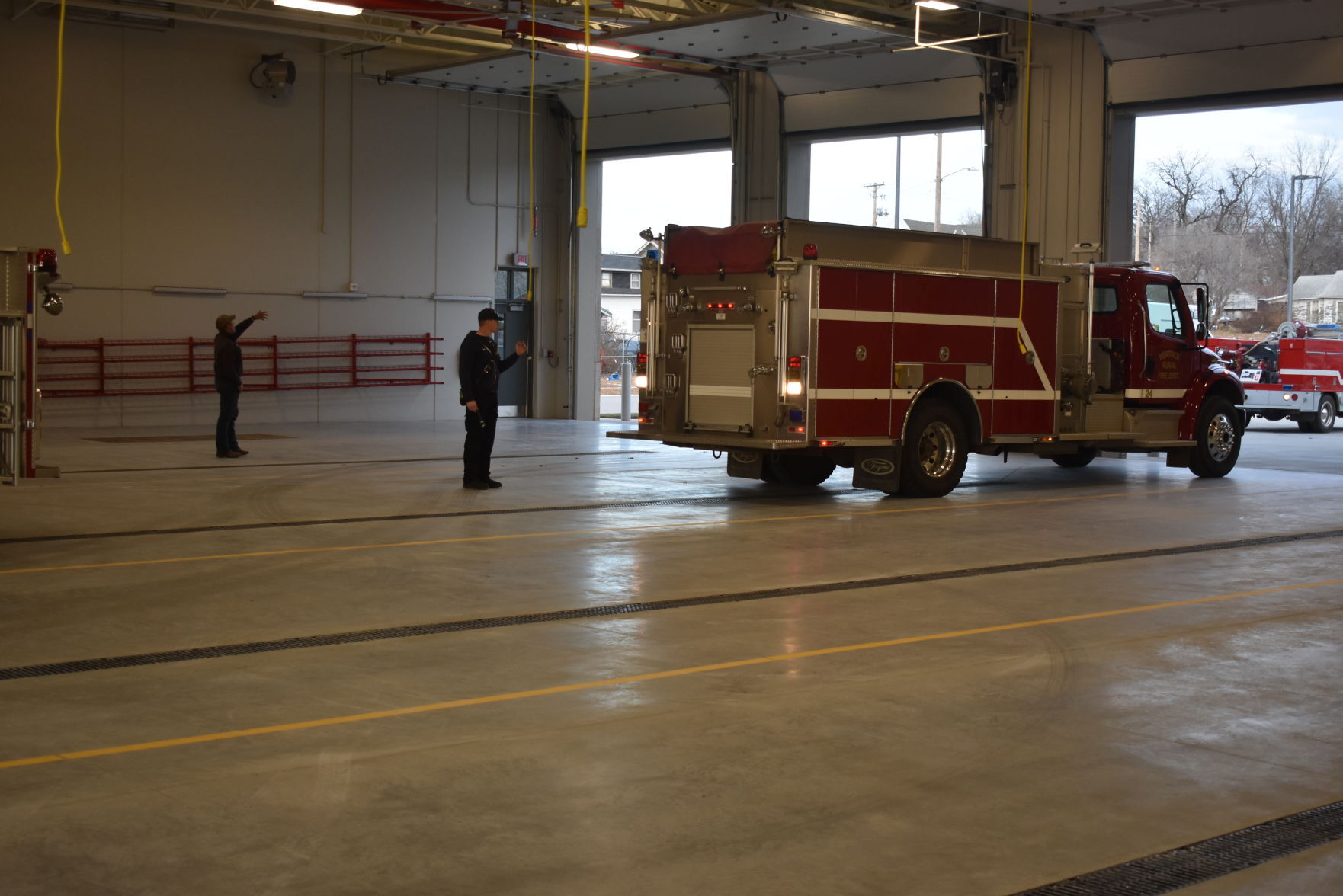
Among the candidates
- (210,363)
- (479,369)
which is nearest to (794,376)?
(479,369)

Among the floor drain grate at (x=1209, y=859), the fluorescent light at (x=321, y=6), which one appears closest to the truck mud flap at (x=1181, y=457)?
the fluorescent light at (x=321, y=6)

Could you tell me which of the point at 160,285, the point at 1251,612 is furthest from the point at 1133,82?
the point at 160,285

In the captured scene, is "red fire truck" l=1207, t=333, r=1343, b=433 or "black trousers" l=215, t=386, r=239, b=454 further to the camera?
"red fire truck" l=1207, t=333, r=1343, b=433

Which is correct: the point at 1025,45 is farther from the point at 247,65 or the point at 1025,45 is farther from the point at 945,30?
the point at 247,65

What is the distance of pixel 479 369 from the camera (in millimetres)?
14547

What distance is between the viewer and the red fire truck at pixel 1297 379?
30.7 metres

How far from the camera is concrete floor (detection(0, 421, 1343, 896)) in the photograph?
436 centimetres

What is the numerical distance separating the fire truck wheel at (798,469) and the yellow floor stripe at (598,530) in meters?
1.90

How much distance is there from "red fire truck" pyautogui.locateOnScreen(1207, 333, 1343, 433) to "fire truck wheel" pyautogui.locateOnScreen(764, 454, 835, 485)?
57.9ft

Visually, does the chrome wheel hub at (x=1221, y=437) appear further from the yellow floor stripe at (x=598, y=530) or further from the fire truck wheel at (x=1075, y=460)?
the fire truck wheel at (x=1075, y=460)

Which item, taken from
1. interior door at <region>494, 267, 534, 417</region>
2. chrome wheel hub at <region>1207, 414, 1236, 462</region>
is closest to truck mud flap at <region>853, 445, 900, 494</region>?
chrome wheel hub at <region>1207, 414, 1236, 462</region>

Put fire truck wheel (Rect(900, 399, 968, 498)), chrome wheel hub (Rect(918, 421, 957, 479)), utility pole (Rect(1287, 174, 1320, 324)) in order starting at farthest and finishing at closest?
utility pole (Rect(1287, 174, 1320, 324)) → chrome wheel hub (Rect(918, 421, 957, 479)) → fire truck wheel (Rect(900, 399, 968, 498))

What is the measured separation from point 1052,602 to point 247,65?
21.6 m

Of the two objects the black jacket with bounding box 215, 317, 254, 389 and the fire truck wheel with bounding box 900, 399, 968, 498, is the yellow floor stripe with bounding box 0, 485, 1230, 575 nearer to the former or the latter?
the fire truck wheel with bounding box 900, 399, 968, 498
